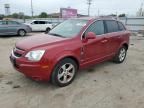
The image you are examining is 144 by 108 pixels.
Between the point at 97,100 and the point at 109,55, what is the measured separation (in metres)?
2.18

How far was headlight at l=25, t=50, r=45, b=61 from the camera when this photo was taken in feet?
12.8

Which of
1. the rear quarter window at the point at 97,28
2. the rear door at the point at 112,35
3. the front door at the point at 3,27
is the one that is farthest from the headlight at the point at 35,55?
the front door at the point at 3,27

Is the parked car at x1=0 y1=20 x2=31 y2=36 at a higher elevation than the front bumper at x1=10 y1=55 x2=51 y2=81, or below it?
higher

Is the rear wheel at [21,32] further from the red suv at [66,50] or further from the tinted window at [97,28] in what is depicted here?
the tinted window at [97,28]

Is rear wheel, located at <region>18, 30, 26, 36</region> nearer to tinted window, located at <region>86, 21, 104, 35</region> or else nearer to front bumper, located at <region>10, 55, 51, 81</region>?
tinted window, located at <region>86, 21, 104, 35</region>

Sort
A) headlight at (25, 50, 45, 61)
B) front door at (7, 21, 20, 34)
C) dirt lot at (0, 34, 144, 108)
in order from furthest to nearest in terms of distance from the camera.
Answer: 1. front door at (7, 21, 20, 34)
2. headlight at (25, 50, 45, 61)
3. dirt lot at (0, 34, 144, 108)

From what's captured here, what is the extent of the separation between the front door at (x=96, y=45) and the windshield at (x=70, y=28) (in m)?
0.26

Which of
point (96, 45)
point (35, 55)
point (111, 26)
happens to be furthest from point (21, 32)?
point (35, 55)

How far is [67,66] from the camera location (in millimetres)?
4441

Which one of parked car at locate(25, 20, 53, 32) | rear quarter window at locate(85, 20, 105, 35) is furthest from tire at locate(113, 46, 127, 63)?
parked car at locate(25, 20, 53, 32)

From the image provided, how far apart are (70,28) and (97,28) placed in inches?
30.8

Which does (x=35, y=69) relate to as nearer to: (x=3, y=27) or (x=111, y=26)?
(x=111, y=26)

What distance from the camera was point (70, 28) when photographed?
507cm

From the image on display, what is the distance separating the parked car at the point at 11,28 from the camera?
14.0 meters
